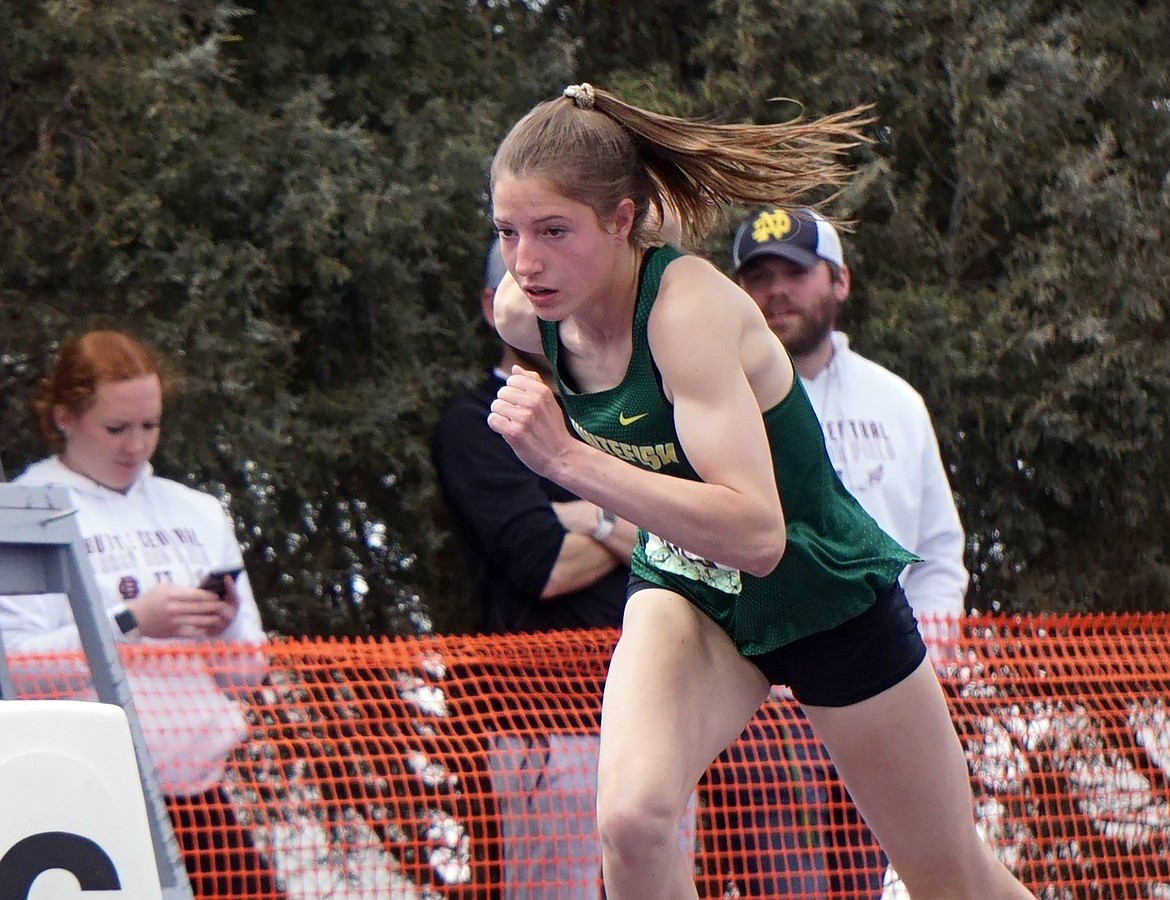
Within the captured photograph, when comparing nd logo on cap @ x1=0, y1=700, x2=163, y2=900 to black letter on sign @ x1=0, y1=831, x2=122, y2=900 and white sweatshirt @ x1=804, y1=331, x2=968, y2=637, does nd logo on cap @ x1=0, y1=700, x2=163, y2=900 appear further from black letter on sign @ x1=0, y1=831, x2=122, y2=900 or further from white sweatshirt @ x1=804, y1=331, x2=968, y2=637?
white sweatshirt @ x1=804, y1=331, x2=968, y2=637

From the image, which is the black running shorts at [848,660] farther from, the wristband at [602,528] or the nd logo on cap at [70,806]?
the wristband at [602,528]

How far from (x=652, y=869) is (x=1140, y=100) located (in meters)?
4.95

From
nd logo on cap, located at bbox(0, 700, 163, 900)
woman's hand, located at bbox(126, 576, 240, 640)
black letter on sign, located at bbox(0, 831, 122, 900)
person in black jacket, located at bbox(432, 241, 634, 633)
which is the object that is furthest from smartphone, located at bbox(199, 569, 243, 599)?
black letter on sign, located at bbox(0, 831, 122, 900)

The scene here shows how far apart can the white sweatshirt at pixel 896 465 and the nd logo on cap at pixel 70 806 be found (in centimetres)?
244

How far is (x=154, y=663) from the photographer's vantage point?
14.3ft

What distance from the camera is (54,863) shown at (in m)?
2.66

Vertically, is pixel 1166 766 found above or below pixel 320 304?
below

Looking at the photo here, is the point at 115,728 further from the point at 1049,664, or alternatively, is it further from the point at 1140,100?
the point at 1140,100

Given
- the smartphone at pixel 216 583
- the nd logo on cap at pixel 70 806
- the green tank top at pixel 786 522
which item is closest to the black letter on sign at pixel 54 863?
the nd logo on cap at pixel 70 806

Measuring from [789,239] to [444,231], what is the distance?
5.80 feet

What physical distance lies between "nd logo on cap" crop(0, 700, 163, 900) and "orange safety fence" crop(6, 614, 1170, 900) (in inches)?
58.6

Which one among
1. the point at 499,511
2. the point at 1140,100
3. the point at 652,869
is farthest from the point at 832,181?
the point at 1140,100

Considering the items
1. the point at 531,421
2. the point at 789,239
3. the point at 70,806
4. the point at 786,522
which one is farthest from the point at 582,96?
the point at 789,239

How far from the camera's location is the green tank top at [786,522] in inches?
125
